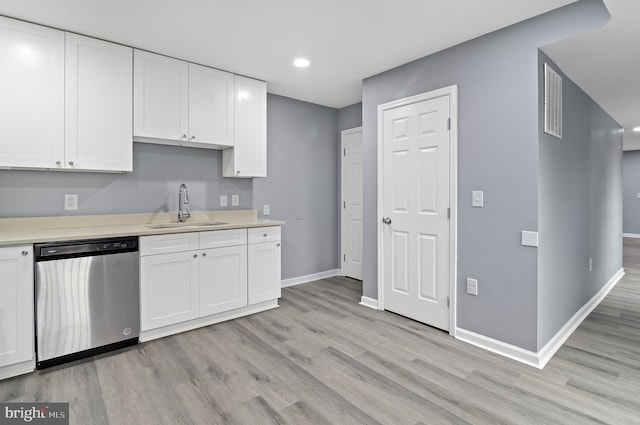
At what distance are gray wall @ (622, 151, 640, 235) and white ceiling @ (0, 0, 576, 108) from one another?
954cm

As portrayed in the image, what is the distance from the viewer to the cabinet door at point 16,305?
83.8 inches

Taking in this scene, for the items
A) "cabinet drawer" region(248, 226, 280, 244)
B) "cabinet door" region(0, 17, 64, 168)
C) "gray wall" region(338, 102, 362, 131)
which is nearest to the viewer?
"cabinet door" region(0, 17, 64, 168)

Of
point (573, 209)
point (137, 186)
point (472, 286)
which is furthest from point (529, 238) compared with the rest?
point (137, 186)

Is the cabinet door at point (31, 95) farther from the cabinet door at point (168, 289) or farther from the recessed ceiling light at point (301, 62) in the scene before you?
the recessed ceiling light at point (301, 62)

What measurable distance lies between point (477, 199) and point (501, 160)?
0.35 m

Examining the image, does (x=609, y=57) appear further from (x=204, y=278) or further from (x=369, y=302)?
(x=204, y=278)

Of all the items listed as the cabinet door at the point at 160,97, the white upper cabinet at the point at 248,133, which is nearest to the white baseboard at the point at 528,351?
the white upper cabinet at the point at 248,133

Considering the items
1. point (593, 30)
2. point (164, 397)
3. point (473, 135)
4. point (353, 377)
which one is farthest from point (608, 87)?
point (164, 397)

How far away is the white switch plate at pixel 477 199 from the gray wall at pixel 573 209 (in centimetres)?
39

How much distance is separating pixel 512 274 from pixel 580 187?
5.01 feet

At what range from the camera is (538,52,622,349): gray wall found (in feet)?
8.16

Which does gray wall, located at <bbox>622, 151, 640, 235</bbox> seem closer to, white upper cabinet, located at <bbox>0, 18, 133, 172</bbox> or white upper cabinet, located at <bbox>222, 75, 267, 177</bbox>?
white upper cabinet, located at <bbox>222, 75, 267, 177</bbox>

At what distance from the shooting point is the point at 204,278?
2998mm

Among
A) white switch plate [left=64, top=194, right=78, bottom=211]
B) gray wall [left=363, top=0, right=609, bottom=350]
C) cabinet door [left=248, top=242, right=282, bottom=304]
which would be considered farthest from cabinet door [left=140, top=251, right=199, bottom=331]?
gray wall [left=363, top=0, right=609, bottom=350]
